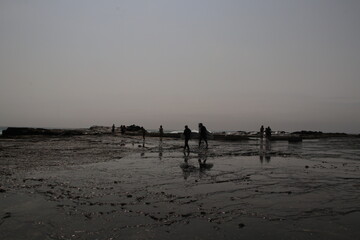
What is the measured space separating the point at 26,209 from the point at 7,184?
12.8 ft

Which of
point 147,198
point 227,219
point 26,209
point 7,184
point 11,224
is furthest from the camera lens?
point 7,184

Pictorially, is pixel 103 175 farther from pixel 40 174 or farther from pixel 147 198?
pixel 147 198

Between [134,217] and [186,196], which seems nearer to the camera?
[134,217]

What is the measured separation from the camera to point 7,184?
1205 cm

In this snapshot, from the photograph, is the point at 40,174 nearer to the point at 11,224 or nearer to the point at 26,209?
the point at 26,209

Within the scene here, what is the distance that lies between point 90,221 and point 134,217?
102cm

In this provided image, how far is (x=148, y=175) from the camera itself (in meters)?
14.7

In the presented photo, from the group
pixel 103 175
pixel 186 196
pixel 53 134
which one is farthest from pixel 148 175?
pixel 53 134

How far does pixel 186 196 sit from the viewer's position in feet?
34.4

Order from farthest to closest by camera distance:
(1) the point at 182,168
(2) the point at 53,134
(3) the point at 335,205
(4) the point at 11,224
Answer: (2) the point at 53,134, (1) the point at 182,168, (3) the point at 335,205, (4) the point at 11,224

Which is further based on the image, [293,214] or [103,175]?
[103,175]

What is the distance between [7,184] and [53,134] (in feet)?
162

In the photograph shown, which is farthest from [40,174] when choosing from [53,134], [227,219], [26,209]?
[53,134]

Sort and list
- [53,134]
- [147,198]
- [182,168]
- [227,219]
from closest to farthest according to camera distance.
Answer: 1. [227,219]
2. [147,198]
3. [182,168]
4. [53,134]
